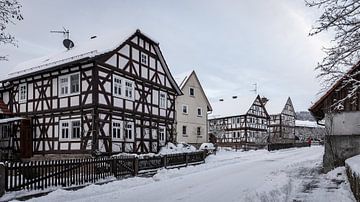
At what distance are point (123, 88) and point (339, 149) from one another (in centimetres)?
1473

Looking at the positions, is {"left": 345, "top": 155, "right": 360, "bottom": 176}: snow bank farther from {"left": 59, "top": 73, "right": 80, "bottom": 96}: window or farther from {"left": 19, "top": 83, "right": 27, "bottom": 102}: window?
{"left": 19, "top": 83, "right": 27, "bottom": 102}: window

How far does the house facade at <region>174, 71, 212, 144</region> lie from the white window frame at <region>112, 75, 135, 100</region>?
13.6 m

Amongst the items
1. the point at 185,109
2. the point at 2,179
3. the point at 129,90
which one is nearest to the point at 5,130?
the point at 129,90

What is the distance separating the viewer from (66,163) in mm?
14570

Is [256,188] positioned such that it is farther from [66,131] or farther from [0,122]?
[0,122]

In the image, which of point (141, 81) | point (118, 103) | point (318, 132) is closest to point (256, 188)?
point (118, 103)

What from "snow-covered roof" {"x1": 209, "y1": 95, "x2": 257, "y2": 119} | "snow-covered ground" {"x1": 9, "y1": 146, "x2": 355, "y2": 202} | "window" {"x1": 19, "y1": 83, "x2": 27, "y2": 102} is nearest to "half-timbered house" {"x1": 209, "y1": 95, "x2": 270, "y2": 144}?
"snow-covered roof" {"x1": 209, "y1": 95, "x2": 257, "y2": 119}

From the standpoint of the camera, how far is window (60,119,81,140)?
23.1 m

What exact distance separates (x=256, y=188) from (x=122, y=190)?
16.1 feet

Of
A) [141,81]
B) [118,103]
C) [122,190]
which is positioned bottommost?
[122,190]

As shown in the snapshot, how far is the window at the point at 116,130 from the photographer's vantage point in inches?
945

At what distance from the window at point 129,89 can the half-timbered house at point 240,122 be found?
3683 cm

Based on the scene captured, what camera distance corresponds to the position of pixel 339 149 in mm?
18047

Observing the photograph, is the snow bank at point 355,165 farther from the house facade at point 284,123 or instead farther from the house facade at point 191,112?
the house facade at point 284,123
